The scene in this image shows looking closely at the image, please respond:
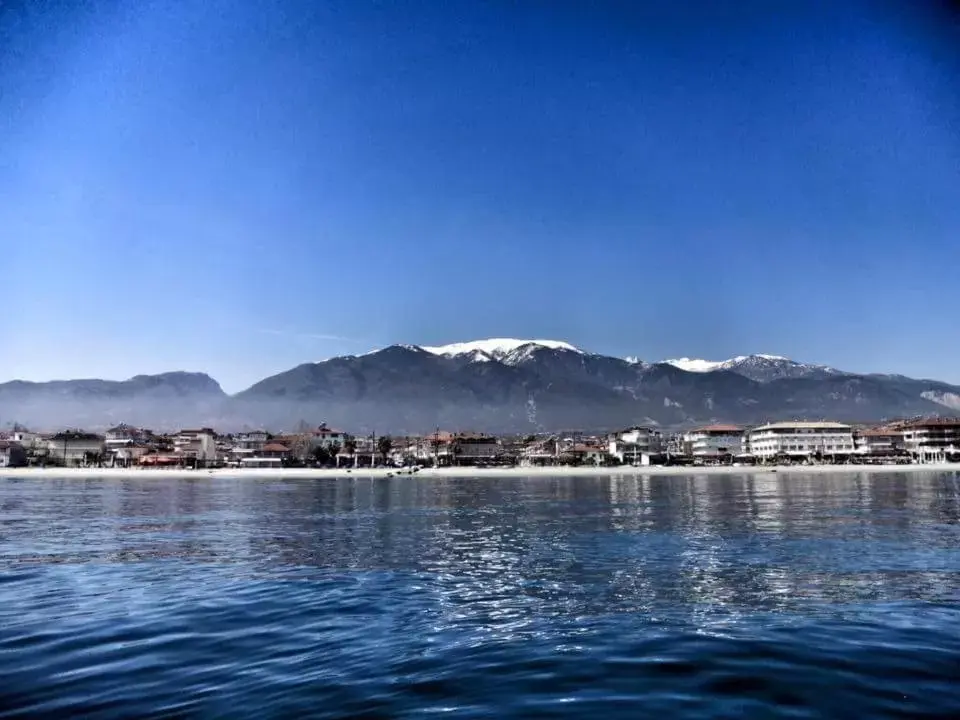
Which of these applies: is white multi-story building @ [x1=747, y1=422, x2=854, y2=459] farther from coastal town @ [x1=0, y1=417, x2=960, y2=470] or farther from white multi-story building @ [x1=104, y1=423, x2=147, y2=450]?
white multi-story building @ [x1=104, y1=423, x2=147, y2=450]

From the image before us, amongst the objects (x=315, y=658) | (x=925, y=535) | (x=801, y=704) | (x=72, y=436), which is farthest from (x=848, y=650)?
(x=72, y=436)

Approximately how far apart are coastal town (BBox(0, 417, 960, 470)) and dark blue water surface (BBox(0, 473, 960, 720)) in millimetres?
135109

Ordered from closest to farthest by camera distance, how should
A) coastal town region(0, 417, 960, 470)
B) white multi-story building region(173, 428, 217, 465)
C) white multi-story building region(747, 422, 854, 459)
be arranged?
coastal town region(0, 417, 960, 470)
white multi-story building region(747, 422, 854, 459)
white multi-story building region(173, 428, 217, 465)

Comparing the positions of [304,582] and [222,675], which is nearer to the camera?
[222,675]

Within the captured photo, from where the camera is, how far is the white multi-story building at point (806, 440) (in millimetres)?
165750

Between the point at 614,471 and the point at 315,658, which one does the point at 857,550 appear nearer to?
the point at 315,658

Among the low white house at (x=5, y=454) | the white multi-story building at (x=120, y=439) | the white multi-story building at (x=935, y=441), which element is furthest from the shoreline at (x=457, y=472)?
the white multi-story building at (x=120, y=439)

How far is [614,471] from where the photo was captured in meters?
146

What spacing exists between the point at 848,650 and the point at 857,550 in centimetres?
1402

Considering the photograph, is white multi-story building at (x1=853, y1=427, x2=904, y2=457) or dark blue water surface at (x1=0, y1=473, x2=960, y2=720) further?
white multi-story building at (x1=853, y1=427, x2=904, y2=457)

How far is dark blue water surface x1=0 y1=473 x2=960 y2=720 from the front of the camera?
8836mm

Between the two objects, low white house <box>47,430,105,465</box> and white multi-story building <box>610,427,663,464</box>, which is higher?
low white house <box>47,430,105,465</box>

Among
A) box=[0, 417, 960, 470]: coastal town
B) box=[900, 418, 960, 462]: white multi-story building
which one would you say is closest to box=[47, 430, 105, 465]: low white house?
box=[0, 417, 960, 470]: coastal town

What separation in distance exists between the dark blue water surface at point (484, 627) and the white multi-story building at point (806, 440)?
149775 mm
